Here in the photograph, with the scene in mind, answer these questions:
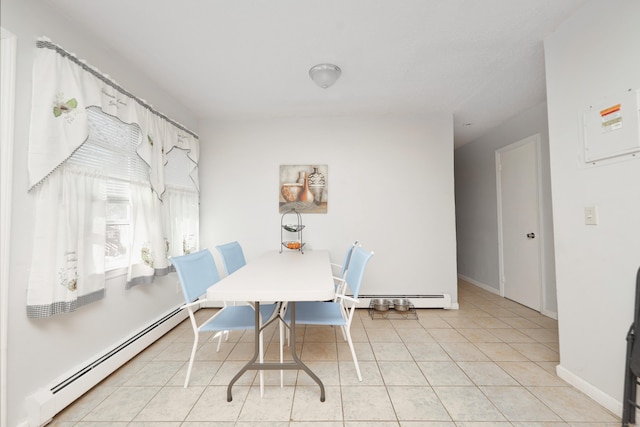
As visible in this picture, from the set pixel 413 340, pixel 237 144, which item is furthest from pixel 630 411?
pixel 237 144

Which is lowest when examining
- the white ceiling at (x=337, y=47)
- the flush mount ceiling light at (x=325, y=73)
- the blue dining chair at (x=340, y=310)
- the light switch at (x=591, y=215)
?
the blue dining chair at (x=340, y=310)

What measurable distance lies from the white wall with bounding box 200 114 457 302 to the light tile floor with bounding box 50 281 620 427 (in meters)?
1.00

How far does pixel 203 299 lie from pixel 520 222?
381cm

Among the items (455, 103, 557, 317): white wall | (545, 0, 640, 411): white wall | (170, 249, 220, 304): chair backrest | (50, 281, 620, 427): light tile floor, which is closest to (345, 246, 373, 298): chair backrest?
(50, 281, 620, 427): light tile floor

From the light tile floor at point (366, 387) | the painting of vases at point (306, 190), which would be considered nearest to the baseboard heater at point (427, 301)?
the light tile floor at point (366, 387)

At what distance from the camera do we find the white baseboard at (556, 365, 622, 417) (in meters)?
1.51

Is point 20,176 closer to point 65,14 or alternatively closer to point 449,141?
point 65,14

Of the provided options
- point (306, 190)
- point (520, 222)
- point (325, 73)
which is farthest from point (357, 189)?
point (520, 222)

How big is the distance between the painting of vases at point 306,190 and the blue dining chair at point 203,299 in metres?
1.50

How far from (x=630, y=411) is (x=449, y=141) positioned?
9.12 ft

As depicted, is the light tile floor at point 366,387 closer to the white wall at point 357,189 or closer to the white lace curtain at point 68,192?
the white lace curtain at point 68,192

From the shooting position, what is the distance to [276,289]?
4.83 ft

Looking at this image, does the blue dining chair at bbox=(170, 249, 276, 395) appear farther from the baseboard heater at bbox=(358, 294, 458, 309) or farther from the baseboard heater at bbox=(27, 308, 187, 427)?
the baseboard heater at bbox=(358, 294, 458, 309)

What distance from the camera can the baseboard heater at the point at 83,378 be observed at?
1.43m
